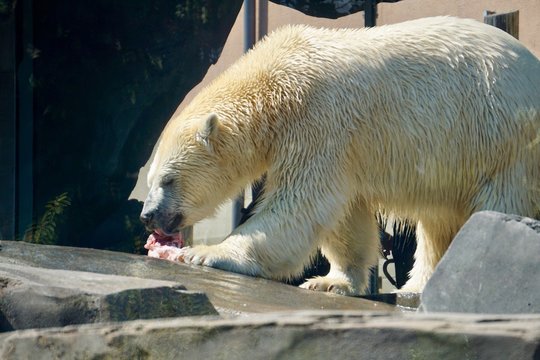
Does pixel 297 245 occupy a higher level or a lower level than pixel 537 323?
lower

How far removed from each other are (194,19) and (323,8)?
4.75 ft

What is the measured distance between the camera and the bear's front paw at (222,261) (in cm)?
534

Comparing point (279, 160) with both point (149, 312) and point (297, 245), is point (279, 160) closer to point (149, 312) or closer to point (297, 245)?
point (297, 245)

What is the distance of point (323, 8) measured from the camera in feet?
26.8

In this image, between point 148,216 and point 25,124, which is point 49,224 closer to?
point 25,124

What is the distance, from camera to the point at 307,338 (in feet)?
7.67

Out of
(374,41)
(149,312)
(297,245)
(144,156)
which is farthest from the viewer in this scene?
(144,156)

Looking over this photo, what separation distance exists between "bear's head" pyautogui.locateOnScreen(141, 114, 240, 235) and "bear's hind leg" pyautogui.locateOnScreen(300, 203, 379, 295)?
2.63 ft

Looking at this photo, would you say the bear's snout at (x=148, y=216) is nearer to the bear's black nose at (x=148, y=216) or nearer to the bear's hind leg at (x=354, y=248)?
the bear's black nose at (x=148, y=216)

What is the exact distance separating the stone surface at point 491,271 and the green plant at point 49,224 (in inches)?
239

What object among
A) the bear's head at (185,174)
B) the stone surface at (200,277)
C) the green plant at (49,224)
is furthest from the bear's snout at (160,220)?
the green plant at (49,224)

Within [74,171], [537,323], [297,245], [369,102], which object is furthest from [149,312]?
[74,171]

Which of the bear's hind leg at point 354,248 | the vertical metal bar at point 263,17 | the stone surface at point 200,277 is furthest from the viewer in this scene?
the vertical metal bar at point 263,17

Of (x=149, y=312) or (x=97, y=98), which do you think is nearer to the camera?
(x=149, y=312)
